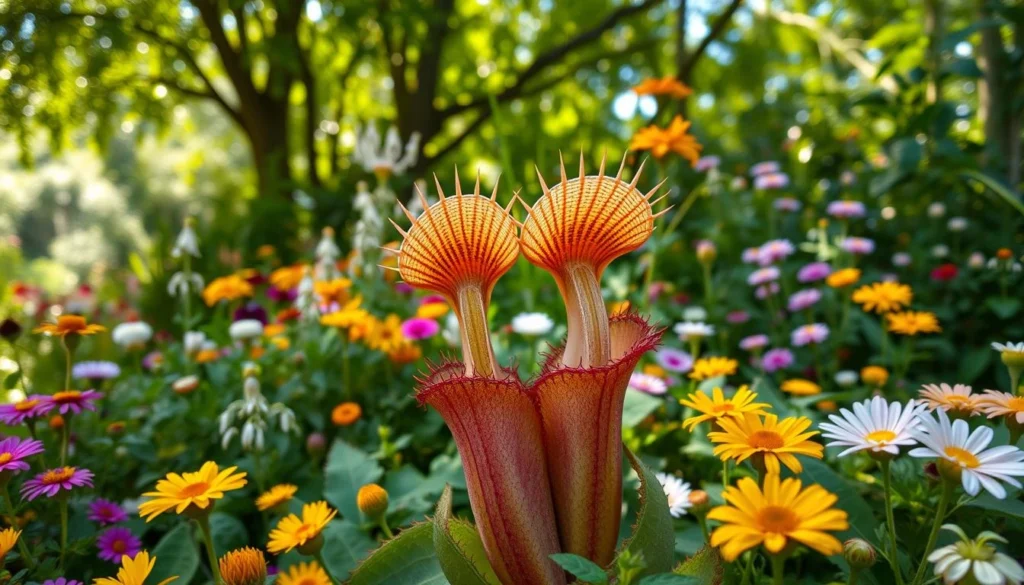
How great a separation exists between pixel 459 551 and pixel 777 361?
123 centimetres

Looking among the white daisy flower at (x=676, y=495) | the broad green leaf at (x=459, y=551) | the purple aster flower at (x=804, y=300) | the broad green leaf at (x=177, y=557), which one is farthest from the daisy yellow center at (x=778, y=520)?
the purple aster flower at (x=804, y=300)

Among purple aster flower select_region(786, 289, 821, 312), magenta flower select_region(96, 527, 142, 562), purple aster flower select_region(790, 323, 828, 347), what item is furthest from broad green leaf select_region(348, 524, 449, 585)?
purple aster flower select_region(786, 289, 821, 312)

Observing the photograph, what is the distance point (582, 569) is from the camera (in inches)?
22.4

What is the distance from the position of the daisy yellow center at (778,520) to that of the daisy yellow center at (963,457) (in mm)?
194

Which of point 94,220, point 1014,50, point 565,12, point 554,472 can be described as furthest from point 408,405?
point 94,220

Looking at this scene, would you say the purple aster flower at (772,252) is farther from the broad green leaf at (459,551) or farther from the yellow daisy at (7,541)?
the yellow daisy at (7,541)

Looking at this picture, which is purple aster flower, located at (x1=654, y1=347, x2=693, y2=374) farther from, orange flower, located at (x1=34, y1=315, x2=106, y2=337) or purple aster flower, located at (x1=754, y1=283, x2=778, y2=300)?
orange flower, located at (x1=34, y1=315, x2=106, y2=337)

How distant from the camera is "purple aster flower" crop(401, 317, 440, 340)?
148 centimetres

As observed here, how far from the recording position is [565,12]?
4418mm

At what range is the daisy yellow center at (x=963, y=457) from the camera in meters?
0.59

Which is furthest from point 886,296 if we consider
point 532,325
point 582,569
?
point 582,569

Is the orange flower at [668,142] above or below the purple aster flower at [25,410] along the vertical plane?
above

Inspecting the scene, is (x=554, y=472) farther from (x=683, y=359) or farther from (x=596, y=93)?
(x=596, y=93)

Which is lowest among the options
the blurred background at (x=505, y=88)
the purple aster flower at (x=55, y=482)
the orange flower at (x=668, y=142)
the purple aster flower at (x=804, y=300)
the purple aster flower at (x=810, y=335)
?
the purple aster flower at (x=55, y=482)
